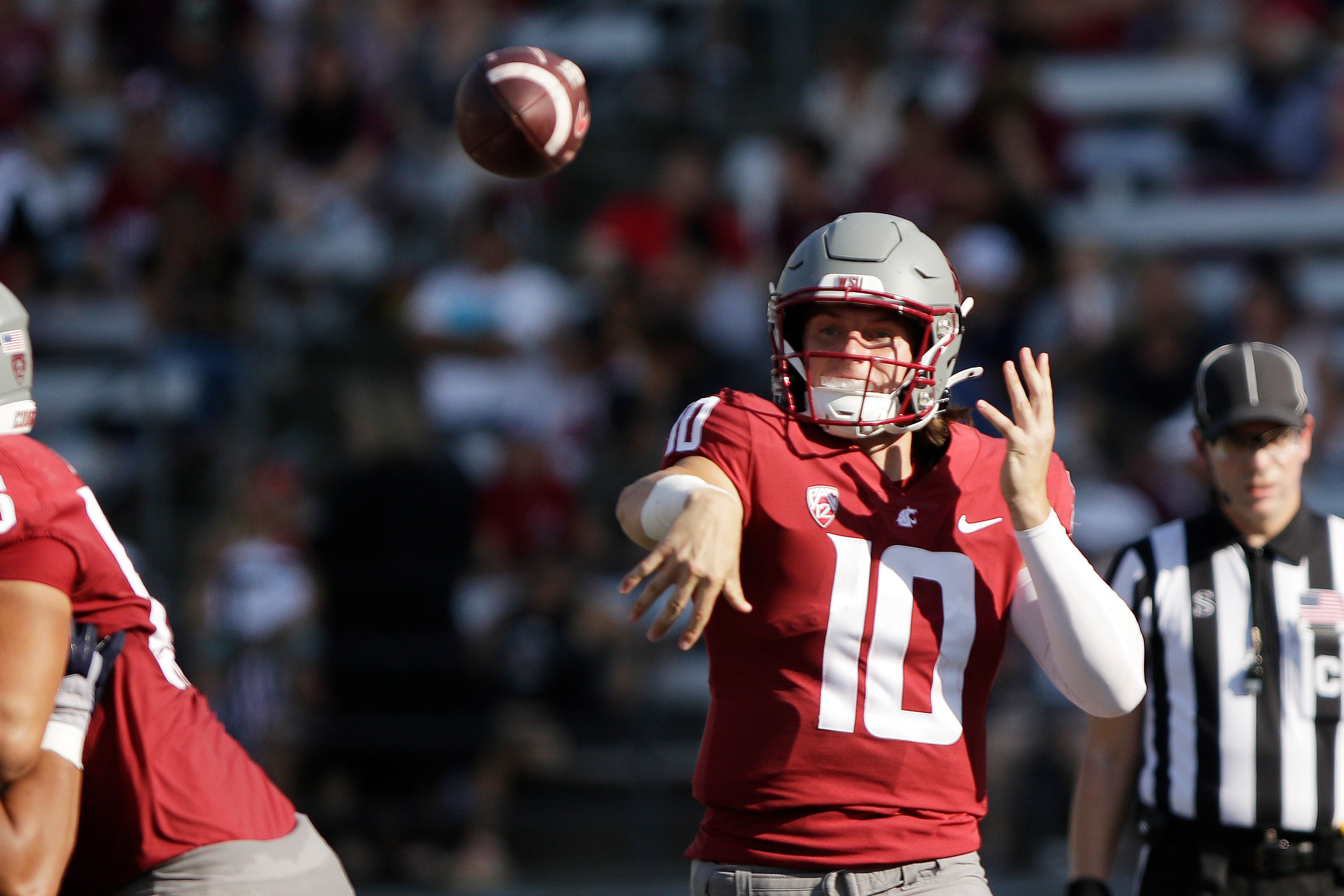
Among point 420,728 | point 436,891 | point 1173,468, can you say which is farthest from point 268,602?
point 1173,468

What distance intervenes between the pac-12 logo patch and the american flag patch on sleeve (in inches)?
51.9

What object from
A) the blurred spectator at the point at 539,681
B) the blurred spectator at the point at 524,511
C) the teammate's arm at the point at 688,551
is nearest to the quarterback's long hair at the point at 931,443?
the teammate's arm at the point at 688,551

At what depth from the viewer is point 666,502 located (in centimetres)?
266

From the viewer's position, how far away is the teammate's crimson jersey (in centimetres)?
264

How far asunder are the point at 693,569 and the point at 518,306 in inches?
211

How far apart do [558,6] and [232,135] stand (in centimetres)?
225

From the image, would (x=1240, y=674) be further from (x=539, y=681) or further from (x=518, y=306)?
(x=518, y=306)

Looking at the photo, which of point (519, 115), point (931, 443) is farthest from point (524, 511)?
point (931, 443)

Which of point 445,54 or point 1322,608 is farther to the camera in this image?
point 445,54

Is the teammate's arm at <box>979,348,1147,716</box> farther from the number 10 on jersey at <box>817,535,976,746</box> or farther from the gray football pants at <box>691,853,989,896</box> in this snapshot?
the gray football pants at <box>691,853,989,896</box>

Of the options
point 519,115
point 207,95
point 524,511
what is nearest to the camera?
point 519,115

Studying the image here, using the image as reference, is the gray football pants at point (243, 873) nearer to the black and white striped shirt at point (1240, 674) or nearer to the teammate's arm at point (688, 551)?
the teammate's arm at point (688, 551)

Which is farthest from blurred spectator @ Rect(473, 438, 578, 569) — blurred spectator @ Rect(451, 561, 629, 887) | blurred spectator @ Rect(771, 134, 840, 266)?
blurred spectator @ Rect(771, 134, 840, 266)

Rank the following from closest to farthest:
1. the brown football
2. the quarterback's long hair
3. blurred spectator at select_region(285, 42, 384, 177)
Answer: the quarterback's long hair → the brown football → blurred spectator at select_region(285, 42, 384, 177)
